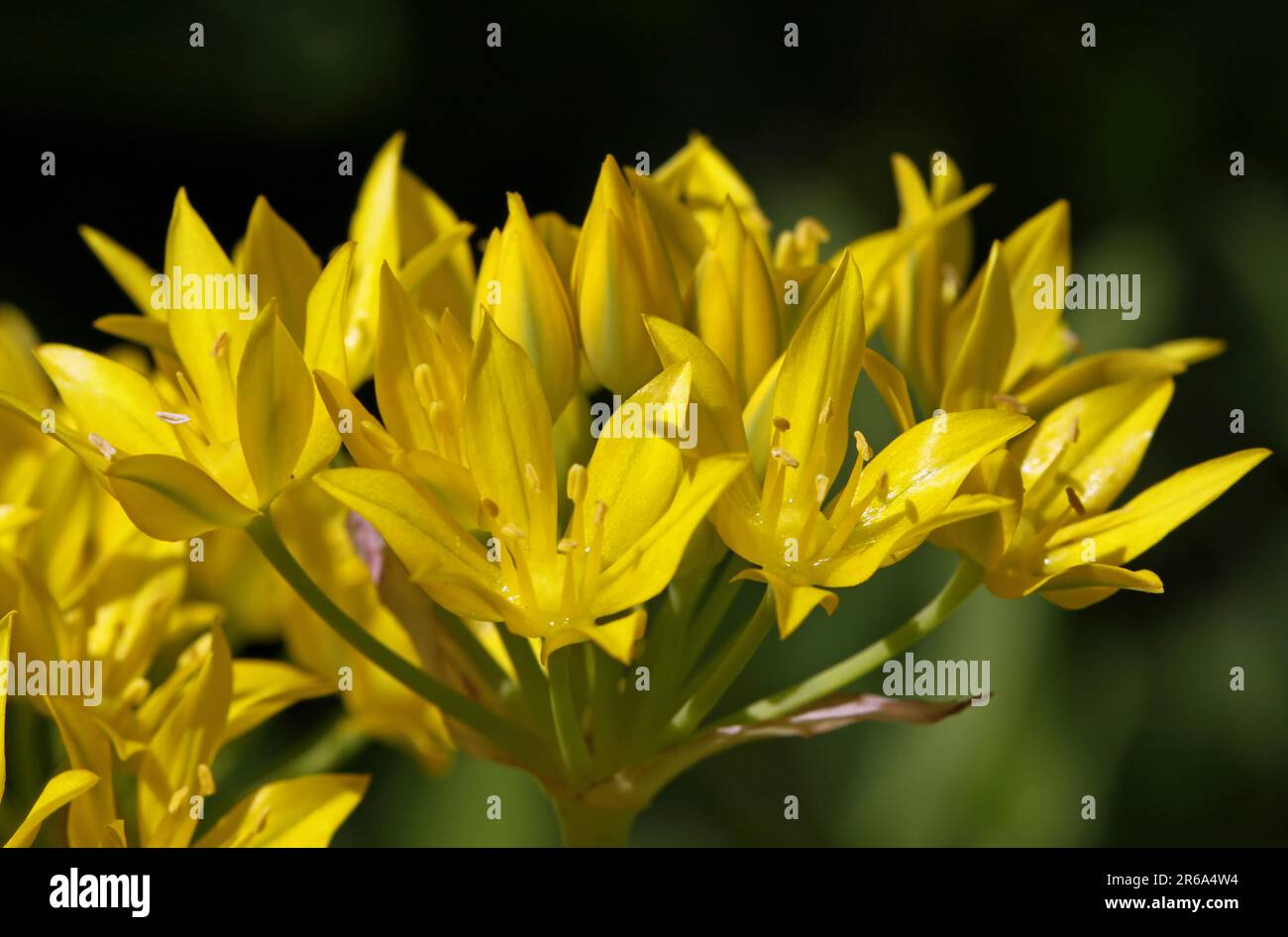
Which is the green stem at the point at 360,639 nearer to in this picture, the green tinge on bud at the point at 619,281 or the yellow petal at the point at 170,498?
the yellow petal at the point at 170,498

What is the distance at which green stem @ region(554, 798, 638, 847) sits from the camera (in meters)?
1.29

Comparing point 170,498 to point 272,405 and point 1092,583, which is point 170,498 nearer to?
point 272,405

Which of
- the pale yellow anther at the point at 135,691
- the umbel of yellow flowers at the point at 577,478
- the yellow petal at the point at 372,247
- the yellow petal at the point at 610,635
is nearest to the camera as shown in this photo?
the yellow petal at the point at 610,635

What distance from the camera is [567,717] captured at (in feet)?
3.92

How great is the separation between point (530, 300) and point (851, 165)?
212 centimetres

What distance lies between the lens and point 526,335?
4.00ft

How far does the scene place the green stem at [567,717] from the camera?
117 centimetres

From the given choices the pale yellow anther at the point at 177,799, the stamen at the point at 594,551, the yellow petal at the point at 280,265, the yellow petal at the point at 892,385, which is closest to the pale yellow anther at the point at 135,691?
the pale yellow anther at the point at 177,799

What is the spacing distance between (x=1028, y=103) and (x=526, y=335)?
2.36 meters

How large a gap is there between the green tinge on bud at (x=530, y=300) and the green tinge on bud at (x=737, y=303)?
119 millimetres

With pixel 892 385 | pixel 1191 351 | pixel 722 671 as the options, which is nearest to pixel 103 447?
pixel 722 671

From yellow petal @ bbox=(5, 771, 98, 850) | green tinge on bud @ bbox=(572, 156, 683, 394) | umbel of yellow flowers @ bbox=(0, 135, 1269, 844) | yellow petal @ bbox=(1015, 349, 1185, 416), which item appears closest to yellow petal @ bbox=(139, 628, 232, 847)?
umbel of yellow flowers @ bbox=(0, 135, 1269, 844)

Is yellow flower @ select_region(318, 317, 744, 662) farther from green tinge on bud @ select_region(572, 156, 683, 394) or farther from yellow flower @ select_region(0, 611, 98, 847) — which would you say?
yellow flower @ select_region(0, 611, 98, 847)

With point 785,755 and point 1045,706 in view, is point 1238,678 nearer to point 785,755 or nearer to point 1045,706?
point 1045,706
